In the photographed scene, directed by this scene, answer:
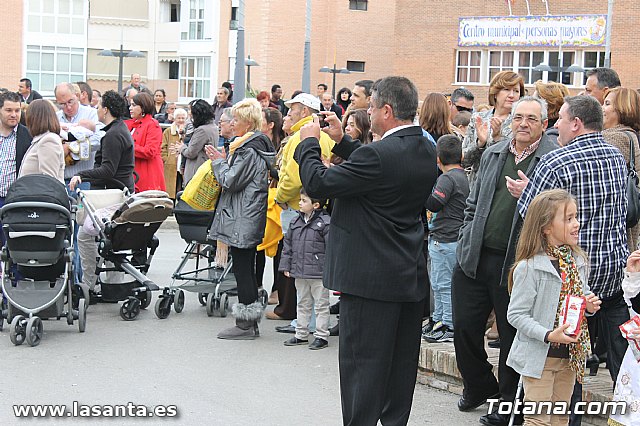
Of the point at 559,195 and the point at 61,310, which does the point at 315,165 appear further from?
the point at 61,310

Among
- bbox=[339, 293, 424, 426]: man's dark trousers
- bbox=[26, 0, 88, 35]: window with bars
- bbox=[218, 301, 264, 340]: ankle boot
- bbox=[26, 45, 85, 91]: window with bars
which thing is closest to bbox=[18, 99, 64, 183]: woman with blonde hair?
bbox=[218, 301, 264, 340]: ankle boot

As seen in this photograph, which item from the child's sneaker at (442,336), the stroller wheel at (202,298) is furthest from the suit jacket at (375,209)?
the stroller wheel at (202,298)

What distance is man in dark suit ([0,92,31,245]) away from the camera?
1009 cm

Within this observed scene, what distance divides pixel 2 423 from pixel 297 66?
5929cm

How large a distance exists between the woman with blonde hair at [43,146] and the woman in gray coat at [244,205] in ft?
5.13

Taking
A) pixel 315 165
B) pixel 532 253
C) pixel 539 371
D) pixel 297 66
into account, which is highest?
pixel 297 66

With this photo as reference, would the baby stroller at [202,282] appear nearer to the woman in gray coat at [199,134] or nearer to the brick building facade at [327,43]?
the woman in gray coat at [199,134]

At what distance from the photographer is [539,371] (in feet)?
18.6

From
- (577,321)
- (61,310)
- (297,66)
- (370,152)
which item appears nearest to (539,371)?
(577,321)

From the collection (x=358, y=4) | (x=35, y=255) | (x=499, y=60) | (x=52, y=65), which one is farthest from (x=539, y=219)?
(x=52, y=65)

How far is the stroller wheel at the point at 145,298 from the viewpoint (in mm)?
10383

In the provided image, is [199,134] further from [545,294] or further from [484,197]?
[545,294]

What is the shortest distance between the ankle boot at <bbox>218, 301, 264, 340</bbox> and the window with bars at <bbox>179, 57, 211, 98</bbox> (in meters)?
59.3

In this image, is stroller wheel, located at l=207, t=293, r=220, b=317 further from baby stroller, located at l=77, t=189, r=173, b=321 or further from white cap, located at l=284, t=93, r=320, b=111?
white cap, located at l=284, t=93, r=320, b=111
